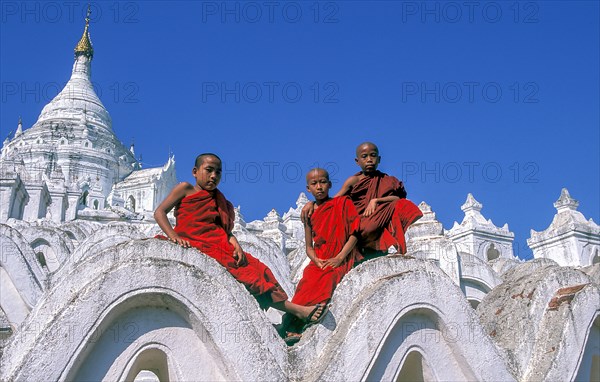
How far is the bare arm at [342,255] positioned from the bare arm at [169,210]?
1289 millimetres

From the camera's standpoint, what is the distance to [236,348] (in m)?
4.79

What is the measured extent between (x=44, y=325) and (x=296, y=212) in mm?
24968

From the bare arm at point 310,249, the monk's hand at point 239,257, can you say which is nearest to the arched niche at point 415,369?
the bare arm at point 310,249

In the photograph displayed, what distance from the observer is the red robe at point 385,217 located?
20.5ft

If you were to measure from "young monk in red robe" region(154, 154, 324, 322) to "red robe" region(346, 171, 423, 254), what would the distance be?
1.03 m

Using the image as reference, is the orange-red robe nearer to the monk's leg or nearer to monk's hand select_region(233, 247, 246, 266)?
monk's hand select_region(233, 247, 246, 266)

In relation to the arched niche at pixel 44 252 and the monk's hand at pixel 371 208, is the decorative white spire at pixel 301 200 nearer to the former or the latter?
the arched niche at pixel 44 252

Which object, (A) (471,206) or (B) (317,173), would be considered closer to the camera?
(B) (317,173)

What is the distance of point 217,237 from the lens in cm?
584

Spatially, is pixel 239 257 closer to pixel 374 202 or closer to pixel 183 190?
pixel 183 190

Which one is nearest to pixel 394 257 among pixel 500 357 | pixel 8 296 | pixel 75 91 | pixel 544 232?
pixel 500 357

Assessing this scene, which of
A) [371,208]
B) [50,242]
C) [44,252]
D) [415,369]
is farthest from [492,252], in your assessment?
[415,369]

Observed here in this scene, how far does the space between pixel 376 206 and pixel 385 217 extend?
0.15 m

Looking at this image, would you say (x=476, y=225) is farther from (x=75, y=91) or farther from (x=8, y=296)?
(x=75, y=91)
